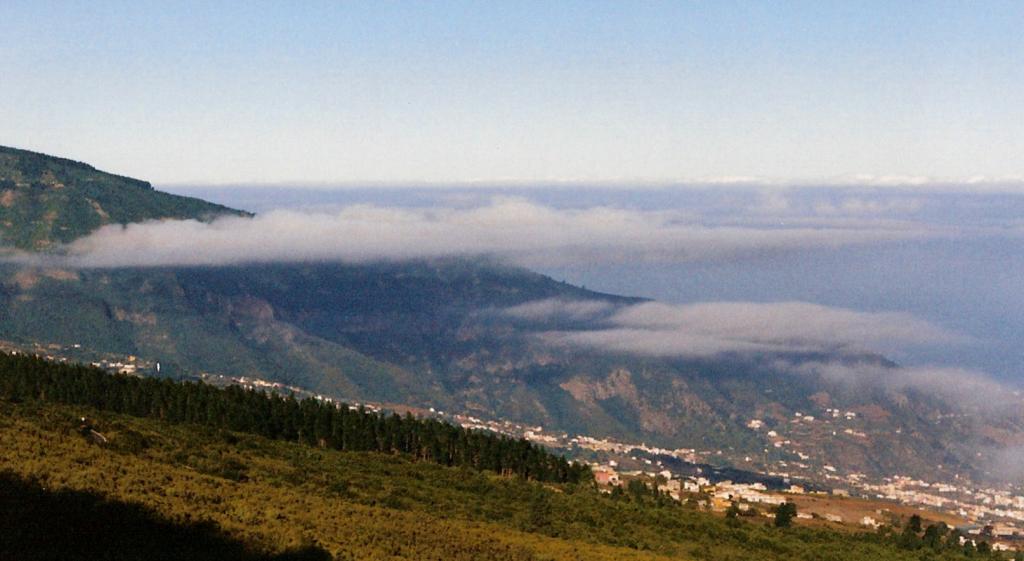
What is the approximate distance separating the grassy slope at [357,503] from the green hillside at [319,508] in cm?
20

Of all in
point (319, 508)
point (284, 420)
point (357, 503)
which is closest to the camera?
point (319, 508)

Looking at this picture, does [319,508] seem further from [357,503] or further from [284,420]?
[284,420]

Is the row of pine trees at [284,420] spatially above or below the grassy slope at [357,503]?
below

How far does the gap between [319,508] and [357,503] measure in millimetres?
11387

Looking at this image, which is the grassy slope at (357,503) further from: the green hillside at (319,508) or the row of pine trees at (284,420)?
the row of pine trees at (284,420)

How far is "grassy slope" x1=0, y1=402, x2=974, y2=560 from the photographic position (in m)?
46.2

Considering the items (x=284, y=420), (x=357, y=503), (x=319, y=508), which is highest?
(x=319, y=508)

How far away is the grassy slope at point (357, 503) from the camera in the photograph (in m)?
46.2

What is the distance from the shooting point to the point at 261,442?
104 m

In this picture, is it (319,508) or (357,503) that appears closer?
(319,508)

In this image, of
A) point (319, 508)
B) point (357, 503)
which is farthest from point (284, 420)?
point (319, 508)

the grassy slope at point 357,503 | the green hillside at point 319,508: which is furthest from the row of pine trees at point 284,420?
the grassy slope at point 357,503

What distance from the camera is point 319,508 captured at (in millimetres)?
55562

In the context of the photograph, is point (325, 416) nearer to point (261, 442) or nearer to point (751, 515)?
point (261, 442)
